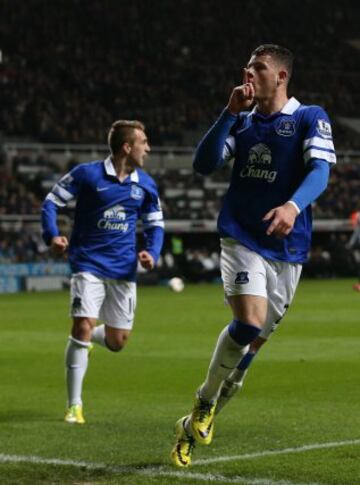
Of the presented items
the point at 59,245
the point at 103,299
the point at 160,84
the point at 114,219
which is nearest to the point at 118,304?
the point at 103,299

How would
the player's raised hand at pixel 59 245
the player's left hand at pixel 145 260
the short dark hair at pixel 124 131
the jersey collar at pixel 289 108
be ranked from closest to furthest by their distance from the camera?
the jersey collar at pixel 289 108 < the player's raised hand at pixel 59 245 < the player's left hand at pixel 145 260 < the short dark hair at pixel 124 131

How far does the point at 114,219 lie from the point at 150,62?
4063 cm

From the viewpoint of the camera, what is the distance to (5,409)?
9.68 m

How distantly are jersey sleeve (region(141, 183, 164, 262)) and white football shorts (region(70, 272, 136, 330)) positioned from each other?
47 centimetres

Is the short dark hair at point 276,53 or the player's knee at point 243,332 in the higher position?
the short dark hair at point 276,53

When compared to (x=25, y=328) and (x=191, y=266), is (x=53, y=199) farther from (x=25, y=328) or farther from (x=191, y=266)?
(x=191, y=266)

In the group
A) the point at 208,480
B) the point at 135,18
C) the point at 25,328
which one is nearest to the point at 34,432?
the point at 208,480

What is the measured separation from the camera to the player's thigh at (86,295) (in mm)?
9195

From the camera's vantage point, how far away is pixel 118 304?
954cm

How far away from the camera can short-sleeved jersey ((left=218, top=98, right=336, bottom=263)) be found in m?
6.77

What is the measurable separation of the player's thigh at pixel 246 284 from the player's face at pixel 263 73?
0.97 metres

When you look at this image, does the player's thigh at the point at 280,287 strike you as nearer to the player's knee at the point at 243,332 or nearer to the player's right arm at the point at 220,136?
the player's knee at the point at 243,332

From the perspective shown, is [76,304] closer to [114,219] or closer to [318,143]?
[114,219]

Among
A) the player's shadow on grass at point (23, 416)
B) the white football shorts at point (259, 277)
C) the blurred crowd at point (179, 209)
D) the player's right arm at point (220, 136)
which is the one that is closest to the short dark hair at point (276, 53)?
the player's right arm at point (220, 136)
